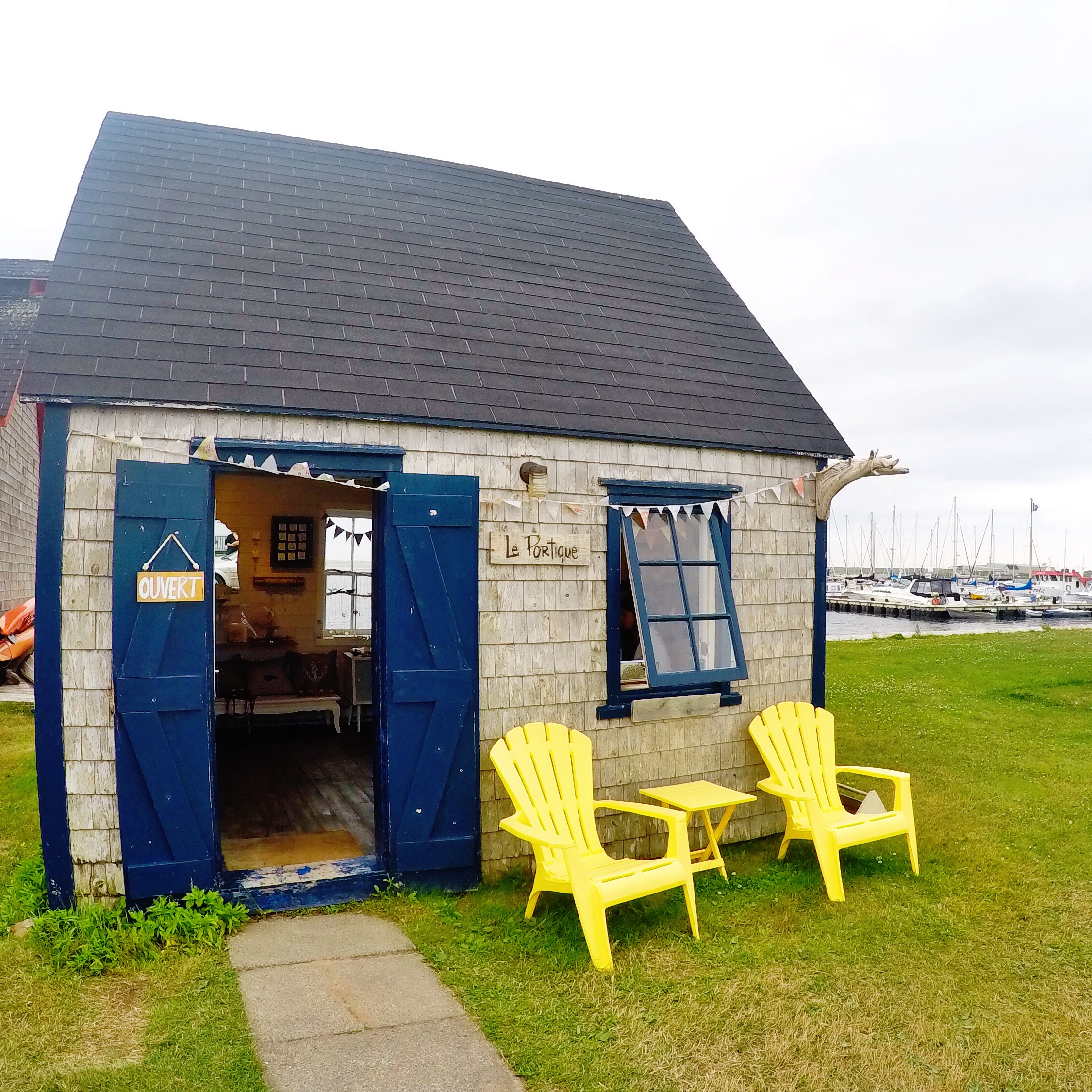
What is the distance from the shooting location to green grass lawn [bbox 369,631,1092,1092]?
10.0ft

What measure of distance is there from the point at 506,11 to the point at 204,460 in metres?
7.24

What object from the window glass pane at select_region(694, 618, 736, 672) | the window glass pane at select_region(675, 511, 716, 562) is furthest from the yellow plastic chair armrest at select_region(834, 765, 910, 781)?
the window glass pane at select_region(675, 511, 716, 562)

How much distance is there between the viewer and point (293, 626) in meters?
9.41

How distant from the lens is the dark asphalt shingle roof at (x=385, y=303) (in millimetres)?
4465

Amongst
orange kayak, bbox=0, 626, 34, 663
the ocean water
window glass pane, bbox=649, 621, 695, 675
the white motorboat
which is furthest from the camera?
the white motorboat

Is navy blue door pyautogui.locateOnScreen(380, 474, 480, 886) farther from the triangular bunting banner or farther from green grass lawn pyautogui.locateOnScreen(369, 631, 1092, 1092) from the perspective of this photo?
the triangular bunting banner

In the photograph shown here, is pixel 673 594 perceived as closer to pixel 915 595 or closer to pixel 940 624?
pixel 940 624

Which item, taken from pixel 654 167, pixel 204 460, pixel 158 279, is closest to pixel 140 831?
pixel 204 460

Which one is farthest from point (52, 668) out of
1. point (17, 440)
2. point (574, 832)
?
point (17, 440)

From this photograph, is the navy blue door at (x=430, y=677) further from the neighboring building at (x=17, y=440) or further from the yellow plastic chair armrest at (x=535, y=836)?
the neighboring building at (x=17, y=440)

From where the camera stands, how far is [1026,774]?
7488 millimetres

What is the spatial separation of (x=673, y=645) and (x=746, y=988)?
6.93 ft

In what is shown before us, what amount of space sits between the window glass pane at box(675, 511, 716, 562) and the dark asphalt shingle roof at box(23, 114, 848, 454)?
1.73ft

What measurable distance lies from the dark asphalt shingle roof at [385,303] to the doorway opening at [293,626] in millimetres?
2662
